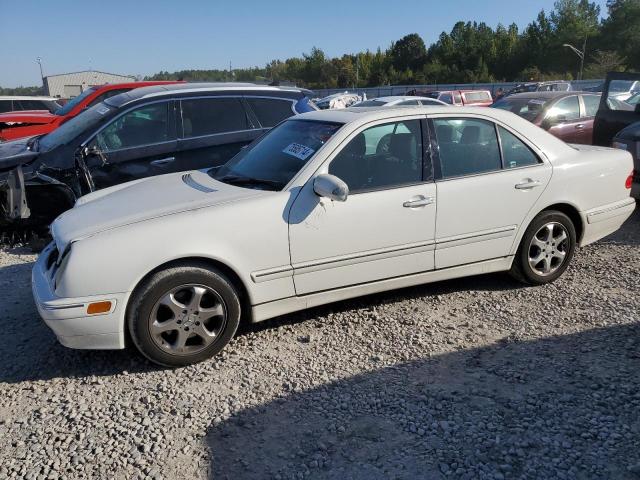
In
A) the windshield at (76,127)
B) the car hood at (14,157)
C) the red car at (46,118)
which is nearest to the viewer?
the car hood at (14,157)

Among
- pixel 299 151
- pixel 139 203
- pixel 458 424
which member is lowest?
pixel 458 424

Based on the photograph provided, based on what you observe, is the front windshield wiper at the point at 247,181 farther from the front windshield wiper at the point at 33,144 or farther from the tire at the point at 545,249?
the front windshield wiper at the point at 33,144

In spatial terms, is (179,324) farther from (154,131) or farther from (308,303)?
(154,131)

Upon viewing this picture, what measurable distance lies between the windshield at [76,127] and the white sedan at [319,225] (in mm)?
2154

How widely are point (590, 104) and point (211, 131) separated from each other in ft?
25.9

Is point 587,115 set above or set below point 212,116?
below

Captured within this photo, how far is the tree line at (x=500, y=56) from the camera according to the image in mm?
75000

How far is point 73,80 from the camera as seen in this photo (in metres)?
67.2

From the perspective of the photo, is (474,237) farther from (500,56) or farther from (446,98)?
(500,56)

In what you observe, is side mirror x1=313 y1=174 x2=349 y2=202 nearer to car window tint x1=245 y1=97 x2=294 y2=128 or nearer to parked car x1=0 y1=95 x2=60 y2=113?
car window tint x1=245 y1=97 x2=294 y2=128

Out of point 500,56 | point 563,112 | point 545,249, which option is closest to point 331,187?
point 545,249

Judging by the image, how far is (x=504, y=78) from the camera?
82250 mm

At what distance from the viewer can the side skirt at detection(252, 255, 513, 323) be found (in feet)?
12.1

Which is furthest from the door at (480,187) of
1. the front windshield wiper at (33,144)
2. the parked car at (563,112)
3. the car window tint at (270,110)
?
the parked car at (563,112)
